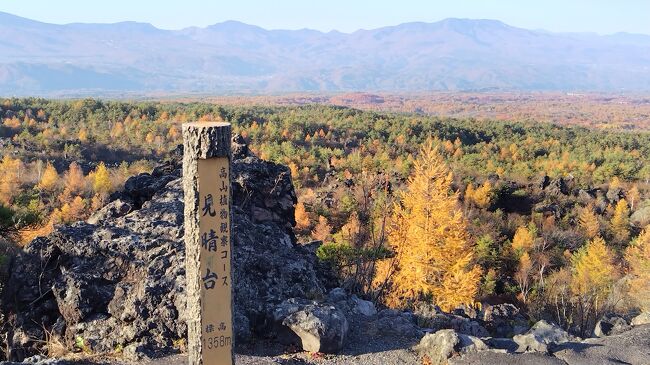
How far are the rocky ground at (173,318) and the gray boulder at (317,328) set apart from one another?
0.02m

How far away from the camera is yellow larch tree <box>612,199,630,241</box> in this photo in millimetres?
32031

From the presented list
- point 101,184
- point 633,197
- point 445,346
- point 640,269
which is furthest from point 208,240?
point 633,197

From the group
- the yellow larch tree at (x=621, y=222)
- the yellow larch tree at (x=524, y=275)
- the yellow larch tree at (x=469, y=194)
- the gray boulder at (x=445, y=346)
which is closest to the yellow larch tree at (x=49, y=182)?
the yellow larch tree at (x=524, y=275)

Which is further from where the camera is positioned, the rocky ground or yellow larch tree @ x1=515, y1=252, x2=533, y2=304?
yellow larch tree @ x1=515, y1=252, x2=533, y2=304

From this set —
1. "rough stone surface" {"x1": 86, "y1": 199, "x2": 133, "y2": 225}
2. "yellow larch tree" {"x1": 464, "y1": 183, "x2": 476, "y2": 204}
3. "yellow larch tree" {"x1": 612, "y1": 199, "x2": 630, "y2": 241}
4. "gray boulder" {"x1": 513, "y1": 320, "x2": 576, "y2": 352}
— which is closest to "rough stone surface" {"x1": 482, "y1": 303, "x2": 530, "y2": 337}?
"gray boulder" {"x1": 513, "y1": 320, "x2": 576, "y2": 352}

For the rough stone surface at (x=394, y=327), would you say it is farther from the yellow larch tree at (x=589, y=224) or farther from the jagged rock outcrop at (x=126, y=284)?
the yellow larch tree at (x=589, y=224)

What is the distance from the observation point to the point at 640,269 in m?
24.3

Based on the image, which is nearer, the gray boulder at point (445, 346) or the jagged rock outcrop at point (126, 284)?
the jagged rock outcrop at point (126, 284)

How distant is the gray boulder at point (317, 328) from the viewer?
9039 millimetres

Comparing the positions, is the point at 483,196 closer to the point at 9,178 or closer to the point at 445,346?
the point at 445,346

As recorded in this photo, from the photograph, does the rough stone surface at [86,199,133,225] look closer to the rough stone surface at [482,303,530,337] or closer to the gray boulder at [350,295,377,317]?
the gray boulder at [350,295,377,317]

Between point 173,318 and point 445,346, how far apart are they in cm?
473

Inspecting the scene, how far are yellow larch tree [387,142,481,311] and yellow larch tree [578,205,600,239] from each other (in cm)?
1635

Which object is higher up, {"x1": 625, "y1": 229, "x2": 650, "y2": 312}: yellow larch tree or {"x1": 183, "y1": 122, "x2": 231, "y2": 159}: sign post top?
{"x1": 183, "y1": 122, "x2": 231, "y2": 159}: sign post top
